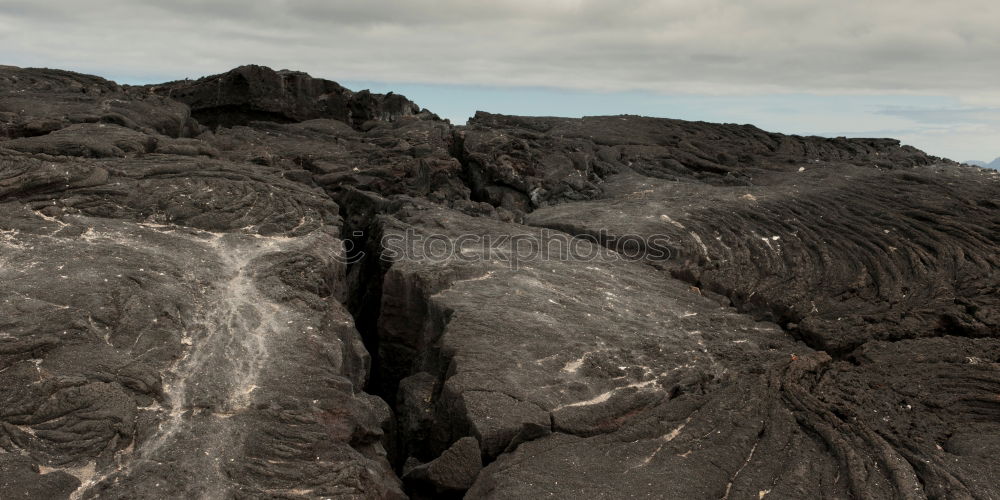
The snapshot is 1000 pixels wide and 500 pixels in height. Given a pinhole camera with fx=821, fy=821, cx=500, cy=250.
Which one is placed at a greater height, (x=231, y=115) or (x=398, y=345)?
(x=231, y=115)

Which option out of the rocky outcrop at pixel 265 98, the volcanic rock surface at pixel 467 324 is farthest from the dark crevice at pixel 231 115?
the volcanic rock surface at pixel 467 324

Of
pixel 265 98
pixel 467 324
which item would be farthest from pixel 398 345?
pixel 265 98

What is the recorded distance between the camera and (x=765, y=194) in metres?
19.2

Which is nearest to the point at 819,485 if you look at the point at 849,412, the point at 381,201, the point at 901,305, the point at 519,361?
the point at 849,412

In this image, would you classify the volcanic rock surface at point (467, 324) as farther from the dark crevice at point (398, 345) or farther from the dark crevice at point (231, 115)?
the dark crevice at point (231, 115)

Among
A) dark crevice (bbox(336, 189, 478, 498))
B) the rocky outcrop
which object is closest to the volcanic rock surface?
dark crevice (bbox(336, 189, 478, 498))

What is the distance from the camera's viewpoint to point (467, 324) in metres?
11.9

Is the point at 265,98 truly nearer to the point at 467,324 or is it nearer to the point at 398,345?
the point at 398,345

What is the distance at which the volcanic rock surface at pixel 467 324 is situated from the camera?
916 centimetres

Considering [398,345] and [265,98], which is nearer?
[398,345]

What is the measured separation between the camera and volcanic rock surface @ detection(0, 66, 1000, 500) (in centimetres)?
916

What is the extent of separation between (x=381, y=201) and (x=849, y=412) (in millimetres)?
10300

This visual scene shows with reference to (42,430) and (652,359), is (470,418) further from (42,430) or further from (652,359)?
(42,430)

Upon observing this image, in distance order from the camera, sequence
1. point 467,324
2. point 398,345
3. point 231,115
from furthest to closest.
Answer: point 231,115 → point 398,345 → point 467,324
